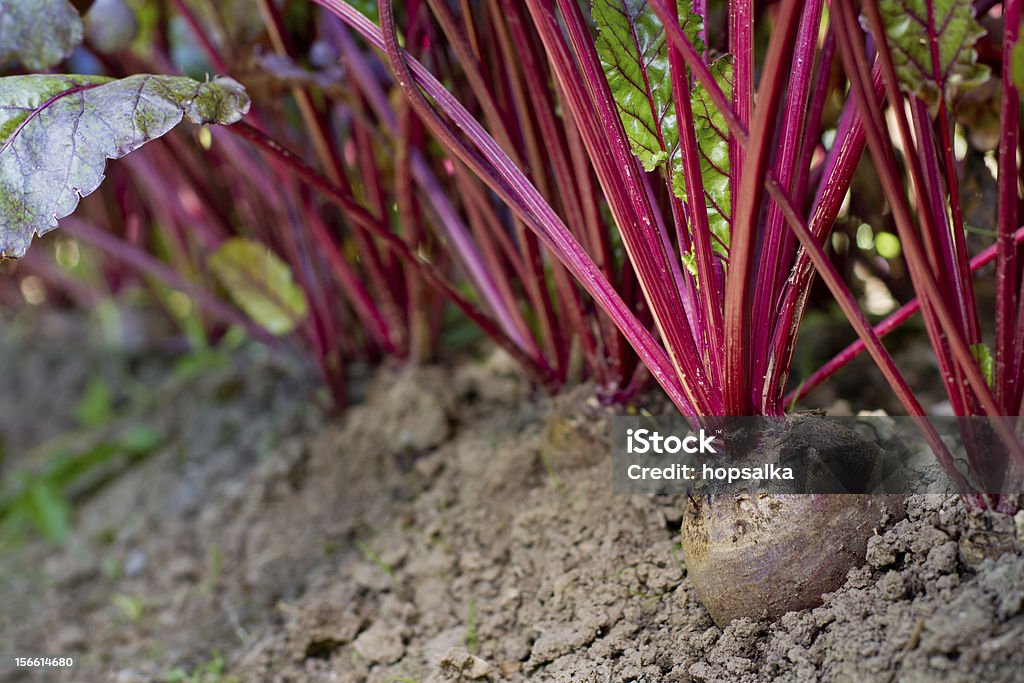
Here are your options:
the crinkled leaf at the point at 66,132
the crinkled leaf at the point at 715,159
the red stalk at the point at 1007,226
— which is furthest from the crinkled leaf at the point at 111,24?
the red stalk at the point at 1007,226

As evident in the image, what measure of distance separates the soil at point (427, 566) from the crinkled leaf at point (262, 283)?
0.19 metres

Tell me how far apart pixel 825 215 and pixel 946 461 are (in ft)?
0.97

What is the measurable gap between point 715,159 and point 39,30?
1.02 metres

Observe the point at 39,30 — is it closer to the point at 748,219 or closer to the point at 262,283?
the point at 262,283

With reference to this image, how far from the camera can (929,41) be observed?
850 mm

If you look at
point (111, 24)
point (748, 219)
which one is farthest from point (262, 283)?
point (748, 219)

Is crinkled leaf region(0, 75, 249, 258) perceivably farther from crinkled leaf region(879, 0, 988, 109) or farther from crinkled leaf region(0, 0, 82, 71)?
crinkled leaf region(879, 0, 988, 109)

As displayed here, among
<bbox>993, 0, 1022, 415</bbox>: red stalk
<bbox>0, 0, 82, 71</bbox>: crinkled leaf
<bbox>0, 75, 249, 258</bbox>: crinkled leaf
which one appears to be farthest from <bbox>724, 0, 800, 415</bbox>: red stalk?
<bbox>0, 0, 82, 71</bbox>: crinkled leaf

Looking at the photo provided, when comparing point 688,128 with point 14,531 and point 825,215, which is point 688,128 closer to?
point 825,215

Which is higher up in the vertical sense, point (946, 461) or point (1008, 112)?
point (1008, 112)

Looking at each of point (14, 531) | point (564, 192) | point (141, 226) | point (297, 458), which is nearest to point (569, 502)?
point (564, 192)

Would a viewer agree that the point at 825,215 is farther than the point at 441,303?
No

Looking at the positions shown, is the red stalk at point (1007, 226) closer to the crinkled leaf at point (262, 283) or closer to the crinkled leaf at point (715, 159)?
the crinkled leaf at point (715, 159)

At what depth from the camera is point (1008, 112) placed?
→ 860 millimetres
